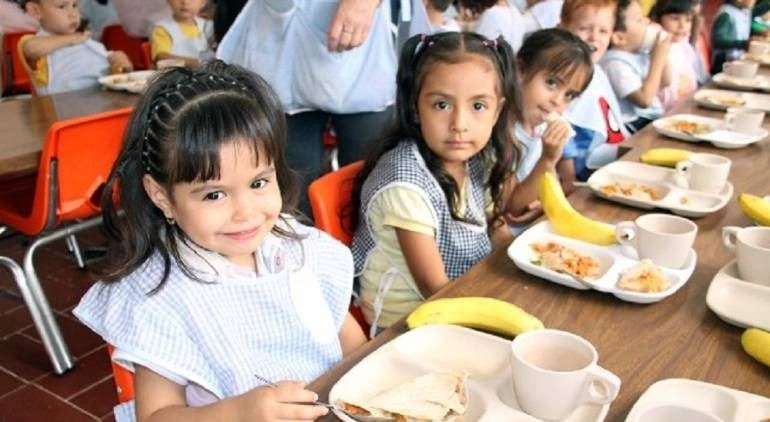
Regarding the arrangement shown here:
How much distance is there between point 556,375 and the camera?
0.80 metres

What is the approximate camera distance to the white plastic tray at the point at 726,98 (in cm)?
259

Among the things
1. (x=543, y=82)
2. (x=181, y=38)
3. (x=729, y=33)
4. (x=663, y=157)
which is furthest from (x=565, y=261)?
(x=729, y=33)

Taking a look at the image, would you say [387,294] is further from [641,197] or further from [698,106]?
[698,106]

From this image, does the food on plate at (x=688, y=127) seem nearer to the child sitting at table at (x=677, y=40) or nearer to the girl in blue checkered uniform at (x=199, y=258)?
the child sitting at table at (x=677, y=40)

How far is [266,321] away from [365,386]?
276mm

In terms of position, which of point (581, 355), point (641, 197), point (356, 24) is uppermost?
point (356, 24)

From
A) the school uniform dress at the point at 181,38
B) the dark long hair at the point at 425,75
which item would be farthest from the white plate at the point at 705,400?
the school uniform dress at the point at 181,38

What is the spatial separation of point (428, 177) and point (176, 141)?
27.4 inches

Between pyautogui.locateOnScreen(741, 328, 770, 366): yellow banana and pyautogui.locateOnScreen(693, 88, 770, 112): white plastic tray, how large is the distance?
5.93ft

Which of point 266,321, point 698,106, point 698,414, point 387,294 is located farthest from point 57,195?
point 698,106

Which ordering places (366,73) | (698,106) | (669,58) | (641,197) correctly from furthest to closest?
(669,58) → (698,106) → (366,73) → (641,197)

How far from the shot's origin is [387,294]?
1.64 metres

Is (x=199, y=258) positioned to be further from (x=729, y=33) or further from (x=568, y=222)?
(x=729, y=33)

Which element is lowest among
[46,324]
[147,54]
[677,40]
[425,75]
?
[46,324]
